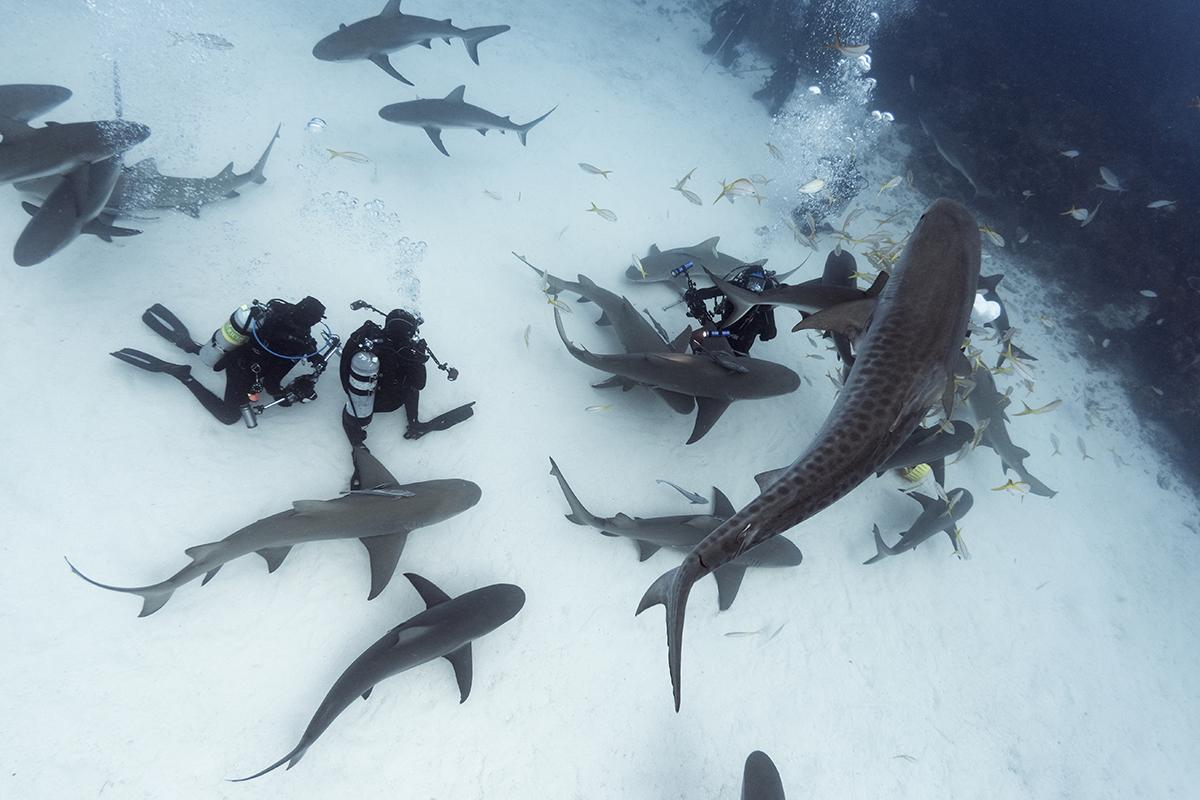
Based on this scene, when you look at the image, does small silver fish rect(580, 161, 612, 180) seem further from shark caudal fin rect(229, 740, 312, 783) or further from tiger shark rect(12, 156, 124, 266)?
shark caudal fin rect(229, 740, 312, 783)

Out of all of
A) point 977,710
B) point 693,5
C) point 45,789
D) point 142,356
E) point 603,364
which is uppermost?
point 693,5

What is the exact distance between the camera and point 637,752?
4773mm

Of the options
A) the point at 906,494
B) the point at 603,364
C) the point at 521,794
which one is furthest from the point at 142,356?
the point at 906,494

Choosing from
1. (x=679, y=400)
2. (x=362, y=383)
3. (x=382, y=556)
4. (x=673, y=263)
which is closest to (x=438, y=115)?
(x=673, y=263)

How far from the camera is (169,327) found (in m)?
5.80

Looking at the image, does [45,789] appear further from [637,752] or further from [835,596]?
[835,596]

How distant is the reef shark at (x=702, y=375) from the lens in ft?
18.7

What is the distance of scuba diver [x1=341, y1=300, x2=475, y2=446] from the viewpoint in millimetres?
4793

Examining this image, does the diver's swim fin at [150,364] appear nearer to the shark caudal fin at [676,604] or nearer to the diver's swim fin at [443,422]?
the diver's swim fin at [443,422]

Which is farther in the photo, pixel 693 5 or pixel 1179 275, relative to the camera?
pixel 693 5

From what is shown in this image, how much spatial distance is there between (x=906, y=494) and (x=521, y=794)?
5666 millimetres

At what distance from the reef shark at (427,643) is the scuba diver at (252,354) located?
2079 mm

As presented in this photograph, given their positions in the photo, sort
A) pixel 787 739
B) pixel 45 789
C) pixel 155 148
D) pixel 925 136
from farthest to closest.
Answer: pixel 925 136, pixel 155 148, pixel 787 739, pixel 45 789

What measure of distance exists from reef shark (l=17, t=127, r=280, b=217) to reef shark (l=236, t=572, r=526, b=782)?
5.61m
